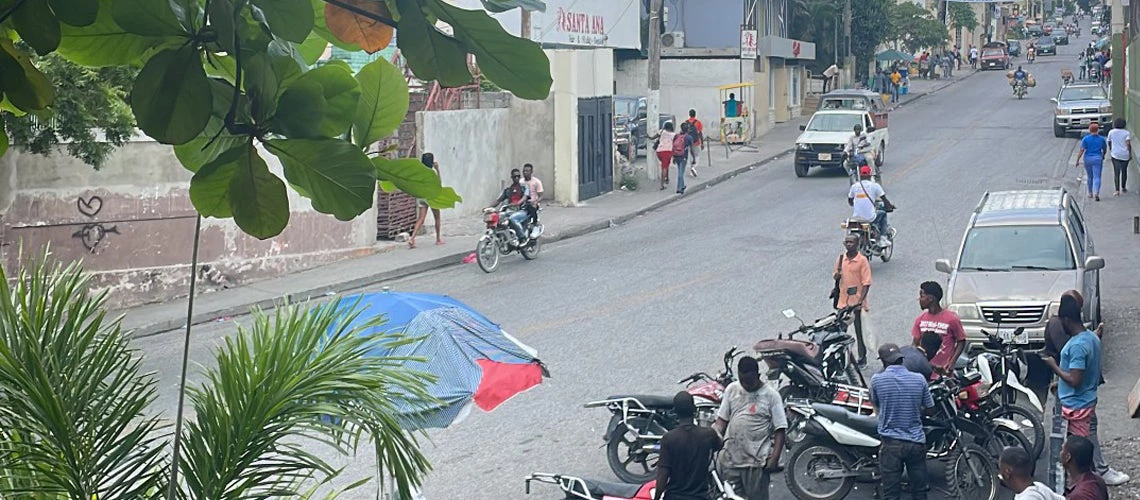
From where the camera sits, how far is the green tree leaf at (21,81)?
227 centimetres

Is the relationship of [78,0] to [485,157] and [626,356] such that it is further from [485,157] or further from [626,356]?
[485,157]

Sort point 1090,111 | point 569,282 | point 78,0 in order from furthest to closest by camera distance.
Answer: point 1090,111
point 569,282
point 78,0

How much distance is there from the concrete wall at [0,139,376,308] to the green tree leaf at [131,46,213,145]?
43.9 ft

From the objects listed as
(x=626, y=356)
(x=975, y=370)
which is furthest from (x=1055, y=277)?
(x=626, y=356)

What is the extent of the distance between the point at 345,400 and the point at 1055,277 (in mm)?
10574

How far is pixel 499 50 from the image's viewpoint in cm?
225

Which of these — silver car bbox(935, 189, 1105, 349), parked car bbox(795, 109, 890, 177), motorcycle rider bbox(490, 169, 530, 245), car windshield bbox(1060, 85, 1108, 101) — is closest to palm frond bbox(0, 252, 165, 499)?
silver car bbox(935, 189, 1105, 349)

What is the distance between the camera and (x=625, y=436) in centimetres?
1012

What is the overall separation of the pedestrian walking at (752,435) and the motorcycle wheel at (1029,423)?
1.99 metres

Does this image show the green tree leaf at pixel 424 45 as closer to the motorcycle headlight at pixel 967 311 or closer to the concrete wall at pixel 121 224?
the motorcycle headlight at pixel 967 311

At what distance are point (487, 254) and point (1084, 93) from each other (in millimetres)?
25257

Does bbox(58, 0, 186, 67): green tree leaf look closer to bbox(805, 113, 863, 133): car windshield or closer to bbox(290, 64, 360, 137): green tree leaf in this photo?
bbox(290, 64, 360, 137): green tree leaf

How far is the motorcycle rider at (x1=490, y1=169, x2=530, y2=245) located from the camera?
19281 mm

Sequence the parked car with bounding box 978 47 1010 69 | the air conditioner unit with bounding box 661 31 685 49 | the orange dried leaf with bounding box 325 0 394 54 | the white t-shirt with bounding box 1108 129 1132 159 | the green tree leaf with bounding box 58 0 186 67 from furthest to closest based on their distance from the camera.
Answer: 1. the parked car with bounding box 978 47 1010 69
2. the air conditioner unit with bounding box 661 31 685 49
3. the white t-shirt with bounding box 1108 129 1132 159
4. the orange dried leaf with bounding box 325 0 394 54
5. the green tree leaf with bounding box 58 0 186 67
